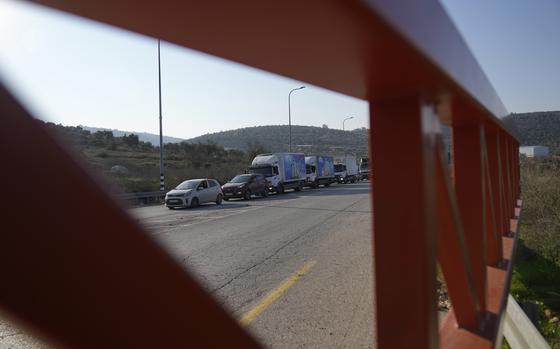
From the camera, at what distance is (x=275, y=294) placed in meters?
6.41

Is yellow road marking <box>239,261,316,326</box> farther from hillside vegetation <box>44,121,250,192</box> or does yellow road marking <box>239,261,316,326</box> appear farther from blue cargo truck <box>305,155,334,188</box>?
blue cargo truck <box>305,155,334,188</box>

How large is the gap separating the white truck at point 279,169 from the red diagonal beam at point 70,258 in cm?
2974

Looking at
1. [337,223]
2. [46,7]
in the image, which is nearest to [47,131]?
[46,7]

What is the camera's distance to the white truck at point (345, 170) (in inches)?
1889

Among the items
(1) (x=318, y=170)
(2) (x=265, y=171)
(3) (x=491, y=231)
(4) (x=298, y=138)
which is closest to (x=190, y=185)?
(2) (x=265, y=171)

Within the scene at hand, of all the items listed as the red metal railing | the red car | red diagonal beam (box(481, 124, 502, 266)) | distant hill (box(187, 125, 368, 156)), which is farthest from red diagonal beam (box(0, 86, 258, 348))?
distant hill (box(187, 125, 368, 156))

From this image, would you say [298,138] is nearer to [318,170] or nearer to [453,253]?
[318,170]

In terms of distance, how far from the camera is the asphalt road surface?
4969 millimetres

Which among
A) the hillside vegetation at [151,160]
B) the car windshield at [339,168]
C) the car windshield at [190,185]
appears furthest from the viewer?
the car windshield at [339,168]

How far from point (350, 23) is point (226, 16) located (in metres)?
0.28

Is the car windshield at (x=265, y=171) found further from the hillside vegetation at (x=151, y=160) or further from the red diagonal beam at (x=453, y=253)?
the red diagonal beam at (x=453, y=253)

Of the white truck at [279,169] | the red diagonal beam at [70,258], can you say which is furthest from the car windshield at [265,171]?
the red diagonal beam at [70,258]

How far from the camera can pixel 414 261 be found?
1677mm

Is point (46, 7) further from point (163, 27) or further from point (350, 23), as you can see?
point (350, 23)
